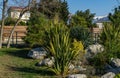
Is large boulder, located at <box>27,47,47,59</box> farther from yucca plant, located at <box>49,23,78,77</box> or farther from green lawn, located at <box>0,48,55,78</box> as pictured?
yucca plant, located at <box>49,23,78,77</box>

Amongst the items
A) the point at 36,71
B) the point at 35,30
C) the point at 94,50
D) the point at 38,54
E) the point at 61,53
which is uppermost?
the point at 35,30

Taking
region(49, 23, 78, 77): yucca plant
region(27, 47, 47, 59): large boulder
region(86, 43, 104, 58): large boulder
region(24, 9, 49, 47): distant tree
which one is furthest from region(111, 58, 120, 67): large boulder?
region(24, 9, 49, 47): distant tree

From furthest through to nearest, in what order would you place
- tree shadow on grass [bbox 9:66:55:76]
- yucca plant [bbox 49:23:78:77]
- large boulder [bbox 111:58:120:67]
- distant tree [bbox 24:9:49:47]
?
distant tree [bbox 24:9:49:47] < large boulder [bbox 111:58:120:67] < tree shadow on grass [bbox 9:66:55:76] < yucca plant [bbox 49:23:78:77]

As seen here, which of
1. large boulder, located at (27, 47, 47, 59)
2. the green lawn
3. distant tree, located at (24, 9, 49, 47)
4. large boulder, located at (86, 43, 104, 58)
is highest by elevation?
distant tree, located at (24, 9, 49, 47)

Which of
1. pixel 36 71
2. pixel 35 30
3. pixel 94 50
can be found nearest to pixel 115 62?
pixel 94 50

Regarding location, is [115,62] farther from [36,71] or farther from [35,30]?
[35,30]

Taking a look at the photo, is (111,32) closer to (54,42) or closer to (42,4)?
(54,42)

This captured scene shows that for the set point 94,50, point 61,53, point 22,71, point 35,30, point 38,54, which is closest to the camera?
point 61,53

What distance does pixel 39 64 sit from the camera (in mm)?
16375

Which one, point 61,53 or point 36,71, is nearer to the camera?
point 61,53

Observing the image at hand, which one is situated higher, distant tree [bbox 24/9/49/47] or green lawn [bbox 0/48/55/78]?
distant tree [bbox 24/9/49/47]

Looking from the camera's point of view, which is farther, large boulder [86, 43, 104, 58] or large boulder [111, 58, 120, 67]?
large boulder [86, 43, 104, 58]

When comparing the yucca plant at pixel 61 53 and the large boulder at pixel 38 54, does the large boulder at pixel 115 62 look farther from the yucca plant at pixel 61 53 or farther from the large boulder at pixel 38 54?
the large boulder at pixel 38 54

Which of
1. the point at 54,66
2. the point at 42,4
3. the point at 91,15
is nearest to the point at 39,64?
the point at 54,66
